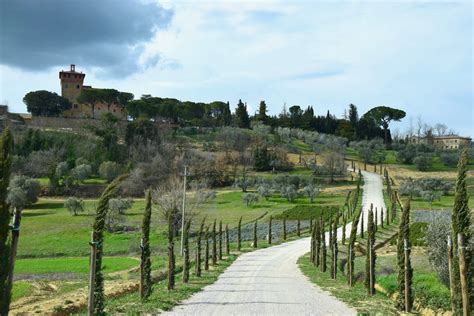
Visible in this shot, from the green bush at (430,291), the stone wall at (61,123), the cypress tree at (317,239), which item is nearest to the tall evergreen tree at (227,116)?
the stone wall at (61,123)

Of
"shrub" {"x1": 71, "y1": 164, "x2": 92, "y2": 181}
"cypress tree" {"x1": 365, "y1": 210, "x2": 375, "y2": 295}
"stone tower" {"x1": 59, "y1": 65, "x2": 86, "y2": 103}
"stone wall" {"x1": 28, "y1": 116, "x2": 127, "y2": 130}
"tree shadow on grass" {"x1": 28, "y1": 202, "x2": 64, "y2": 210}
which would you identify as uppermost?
"stone tower" {"x1": 59, "y1": 65, "x2": 86, "y2": 103}

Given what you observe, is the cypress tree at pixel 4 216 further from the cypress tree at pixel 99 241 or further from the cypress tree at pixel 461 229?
the cypress tree at pixel 461 229

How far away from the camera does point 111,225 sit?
59.0 m

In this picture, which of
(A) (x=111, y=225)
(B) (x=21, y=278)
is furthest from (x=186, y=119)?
(B) (x=21, y=278)

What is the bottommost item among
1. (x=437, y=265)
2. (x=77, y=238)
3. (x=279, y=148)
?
(x=77, y=238)

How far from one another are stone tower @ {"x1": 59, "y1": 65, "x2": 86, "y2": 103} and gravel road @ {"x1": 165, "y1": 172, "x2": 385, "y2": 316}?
14171 cm

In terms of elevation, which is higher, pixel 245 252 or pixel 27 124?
pixel 27 124

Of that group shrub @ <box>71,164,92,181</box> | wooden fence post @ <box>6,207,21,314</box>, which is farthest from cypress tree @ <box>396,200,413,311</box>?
shrub @ <box>71,164,92,181</box>

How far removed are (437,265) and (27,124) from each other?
13050 cm

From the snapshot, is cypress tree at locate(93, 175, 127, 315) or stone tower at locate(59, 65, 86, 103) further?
stone tower at locate(59, 65, 86, 103)

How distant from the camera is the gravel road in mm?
16938

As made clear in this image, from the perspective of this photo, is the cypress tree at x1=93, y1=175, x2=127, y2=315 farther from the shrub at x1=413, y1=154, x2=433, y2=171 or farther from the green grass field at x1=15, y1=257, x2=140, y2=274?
the shrub at x1=413, y1=154, x2=433, y2=171

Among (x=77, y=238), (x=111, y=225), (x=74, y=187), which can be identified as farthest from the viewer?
(x=74, y=187)

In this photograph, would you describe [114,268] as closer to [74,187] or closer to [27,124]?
[74,187]
